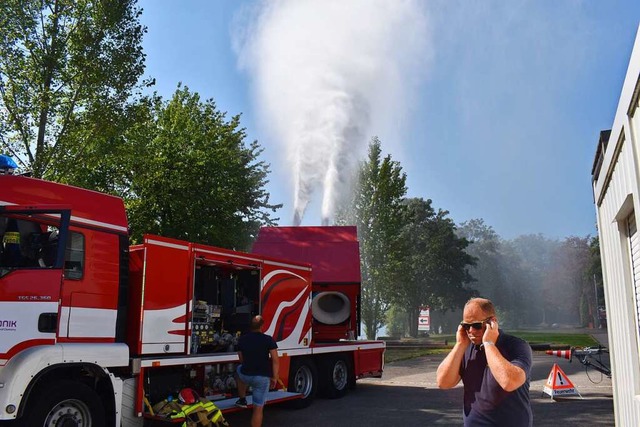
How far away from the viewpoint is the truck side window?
699 cm

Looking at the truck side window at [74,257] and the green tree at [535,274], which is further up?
the green tree at [535,274]

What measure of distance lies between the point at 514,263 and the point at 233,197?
105481mm

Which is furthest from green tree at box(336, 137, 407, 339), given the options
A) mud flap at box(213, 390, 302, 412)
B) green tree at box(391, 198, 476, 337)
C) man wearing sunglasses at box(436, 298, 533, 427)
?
man wearing sunglasses at box(436, 298, 533, 427)

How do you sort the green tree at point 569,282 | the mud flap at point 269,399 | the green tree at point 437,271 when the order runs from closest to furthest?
the mud flap at point 269,399 → the green tree at point 437,271 → the green tree at point 569,282

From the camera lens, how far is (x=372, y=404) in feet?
38.2

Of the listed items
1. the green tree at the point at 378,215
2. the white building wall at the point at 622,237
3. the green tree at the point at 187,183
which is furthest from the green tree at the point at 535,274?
the white building wall at the point at 622,237

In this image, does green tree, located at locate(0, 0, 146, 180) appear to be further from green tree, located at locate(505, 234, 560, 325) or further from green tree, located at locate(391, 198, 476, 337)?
green tree, located at locate(505, 234, 560, 325)

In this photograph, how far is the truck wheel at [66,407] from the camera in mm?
6420

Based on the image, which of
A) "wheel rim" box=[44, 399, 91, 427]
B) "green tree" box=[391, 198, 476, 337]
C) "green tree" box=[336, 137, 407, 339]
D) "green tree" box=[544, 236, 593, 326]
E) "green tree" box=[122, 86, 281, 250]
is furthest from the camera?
"green tree" box=[544, 236, 593, 326]

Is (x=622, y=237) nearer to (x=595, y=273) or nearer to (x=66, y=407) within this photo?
(x=66, y=407)

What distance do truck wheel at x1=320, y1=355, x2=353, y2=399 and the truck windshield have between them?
714 centimetres

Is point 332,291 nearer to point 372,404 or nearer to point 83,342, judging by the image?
point 372,404

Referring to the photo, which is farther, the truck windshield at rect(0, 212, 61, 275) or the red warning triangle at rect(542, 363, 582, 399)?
the red warning triangle at rect(542, 363, 582, 399)

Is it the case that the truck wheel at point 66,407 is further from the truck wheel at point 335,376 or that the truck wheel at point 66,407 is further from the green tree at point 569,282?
the green tree at point 569,282
